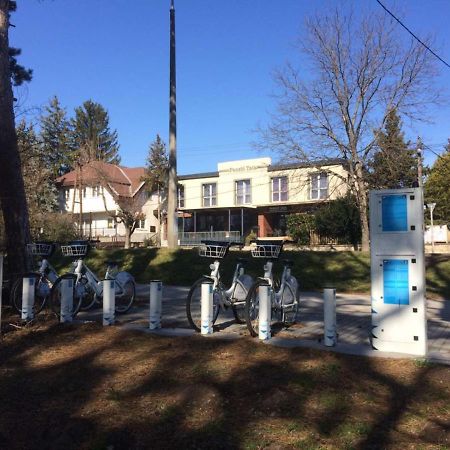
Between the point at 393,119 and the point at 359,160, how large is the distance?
254cm

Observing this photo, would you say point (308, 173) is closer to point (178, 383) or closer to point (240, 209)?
point (240, 209)

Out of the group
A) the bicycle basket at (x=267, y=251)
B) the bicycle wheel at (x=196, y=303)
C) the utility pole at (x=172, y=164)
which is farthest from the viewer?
the utility pole at (x=172, y=164)

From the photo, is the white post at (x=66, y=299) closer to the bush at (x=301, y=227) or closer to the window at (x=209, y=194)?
the bush at (x=301, y=227)

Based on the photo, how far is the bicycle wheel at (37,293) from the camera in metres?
8.86

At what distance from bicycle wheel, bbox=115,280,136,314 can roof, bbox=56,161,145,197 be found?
39.2 metres

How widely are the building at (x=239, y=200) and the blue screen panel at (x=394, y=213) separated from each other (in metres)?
35.4

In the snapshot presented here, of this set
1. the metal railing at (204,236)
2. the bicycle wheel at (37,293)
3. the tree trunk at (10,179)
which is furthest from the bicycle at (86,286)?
the metal railing at (204,236)

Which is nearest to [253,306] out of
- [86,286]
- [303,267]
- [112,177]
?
[86,286]

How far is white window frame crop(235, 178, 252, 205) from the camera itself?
153ft

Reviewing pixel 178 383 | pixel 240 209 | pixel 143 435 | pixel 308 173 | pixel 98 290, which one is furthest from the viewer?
pixel 240 209

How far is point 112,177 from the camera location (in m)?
52.1

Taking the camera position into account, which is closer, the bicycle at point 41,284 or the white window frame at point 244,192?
the bicycle at point 41,284

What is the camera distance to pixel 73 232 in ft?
117

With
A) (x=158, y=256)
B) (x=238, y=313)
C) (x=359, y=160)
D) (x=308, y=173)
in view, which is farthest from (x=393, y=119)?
(x=238, y=313)
